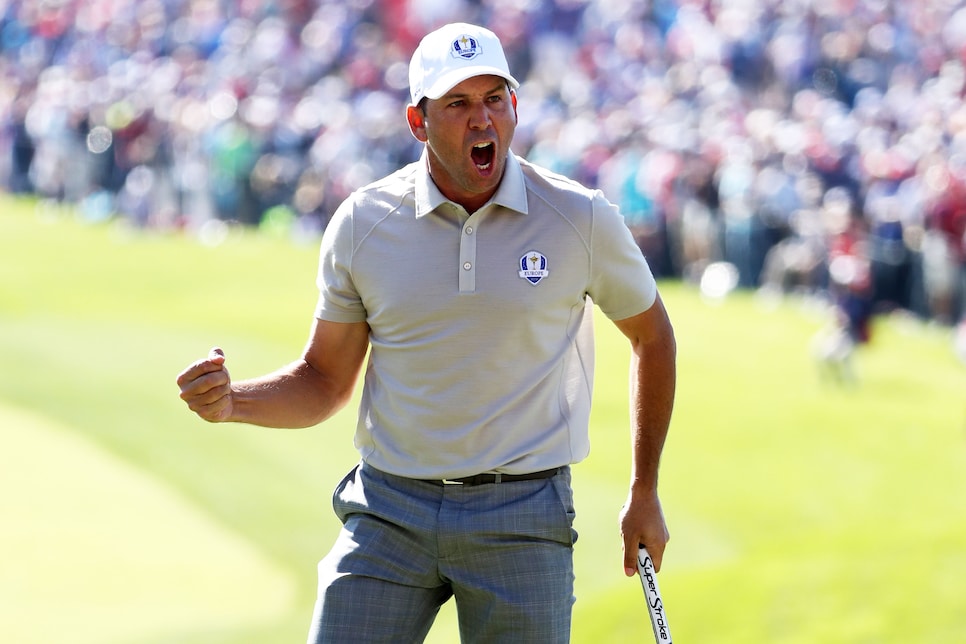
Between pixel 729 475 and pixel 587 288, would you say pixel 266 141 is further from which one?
pixel 587 288

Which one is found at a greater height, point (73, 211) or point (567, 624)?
point (73, 211)

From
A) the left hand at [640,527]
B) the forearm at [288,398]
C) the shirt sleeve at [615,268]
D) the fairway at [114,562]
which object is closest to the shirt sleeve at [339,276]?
the forearm at [288,398]

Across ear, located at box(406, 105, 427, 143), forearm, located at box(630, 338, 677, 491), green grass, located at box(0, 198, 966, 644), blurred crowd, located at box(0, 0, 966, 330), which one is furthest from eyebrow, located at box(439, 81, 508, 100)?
blurred crowd, located at box(0, 0, 966, 330)

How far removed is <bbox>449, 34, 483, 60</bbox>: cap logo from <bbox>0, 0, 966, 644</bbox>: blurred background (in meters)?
4.34

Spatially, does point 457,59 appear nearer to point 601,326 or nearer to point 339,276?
point 339,276

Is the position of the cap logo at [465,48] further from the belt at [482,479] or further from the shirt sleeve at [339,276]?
the belt at [482,479]

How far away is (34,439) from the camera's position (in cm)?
1187

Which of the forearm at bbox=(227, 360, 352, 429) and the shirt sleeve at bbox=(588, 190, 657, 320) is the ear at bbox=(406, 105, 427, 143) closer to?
the shirt sleeve at bbox=(588, 190, 657, 320)

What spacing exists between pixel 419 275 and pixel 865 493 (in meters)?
9.06

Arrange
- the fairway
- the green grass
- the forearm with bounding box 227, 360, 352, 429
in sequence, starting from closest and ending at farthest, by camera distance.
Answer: the forearm with bounding box 227, 360, 352, 429
the green grass
the fairway

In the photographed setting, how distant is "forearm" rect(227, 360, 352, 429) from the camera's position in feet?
→ 14.0

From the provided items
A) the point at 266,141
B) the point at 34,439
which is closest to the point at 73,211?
the point at 266,141

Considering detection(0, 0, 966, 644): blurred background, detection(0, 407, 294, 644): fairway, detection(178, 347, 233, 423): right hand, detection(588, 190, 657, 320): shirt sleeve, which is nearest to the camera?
detection(178, 347, 233, 423): right hand

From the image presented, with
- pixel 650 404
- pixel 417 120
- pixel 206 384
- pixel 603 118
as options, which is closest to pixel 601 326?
pixel 603 118
